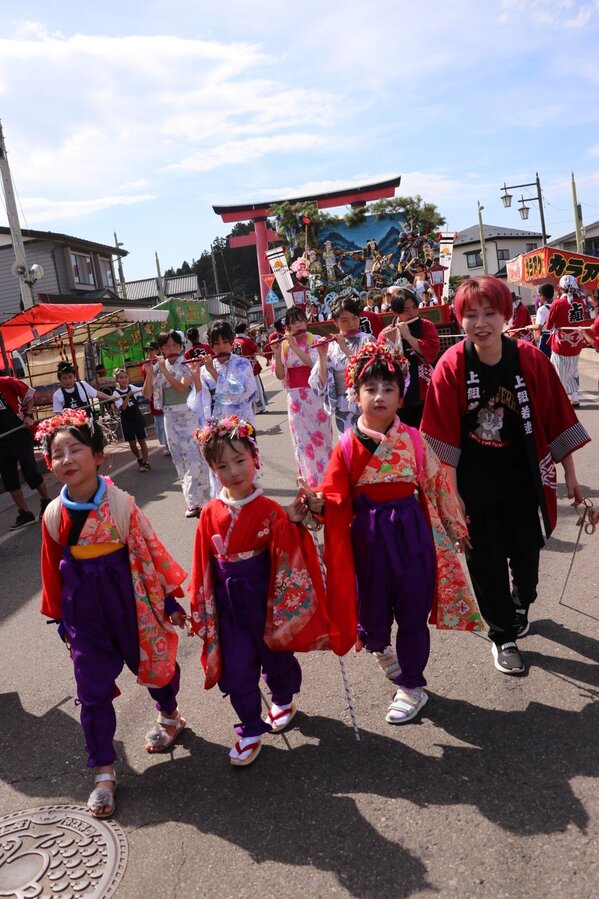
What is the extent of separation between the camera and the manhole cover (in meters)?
2.37

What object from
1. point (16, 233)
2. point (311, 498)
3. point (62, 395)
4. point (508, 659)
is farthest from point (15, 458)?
point (16, 233)

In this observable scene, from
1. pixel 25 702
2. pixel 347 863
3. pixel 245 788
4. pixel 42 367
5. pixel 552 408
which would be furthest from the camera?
pixel 42 367

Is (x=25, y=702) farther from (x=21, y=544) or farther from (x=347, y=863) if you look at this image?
(x=21, y=544)

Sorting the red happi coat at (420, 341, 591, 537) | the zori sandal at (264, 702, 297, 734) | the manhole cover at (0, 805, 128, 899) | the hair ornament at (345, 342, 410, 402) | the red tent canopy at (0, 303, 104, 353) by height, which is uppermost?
the red tent canopy at (0, 303, 104, 353)

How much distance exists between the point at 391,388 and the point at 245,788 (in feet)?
5.81

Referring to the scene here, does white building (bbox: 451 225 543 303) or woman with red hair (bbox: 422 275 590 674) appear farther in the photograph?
white building (bbox: 451 225 543 303)

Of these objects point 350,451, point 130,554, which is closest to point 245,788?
point 130,554

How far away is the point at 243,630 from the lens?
2.96 metres

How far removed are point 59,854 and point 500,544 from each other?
2340mm

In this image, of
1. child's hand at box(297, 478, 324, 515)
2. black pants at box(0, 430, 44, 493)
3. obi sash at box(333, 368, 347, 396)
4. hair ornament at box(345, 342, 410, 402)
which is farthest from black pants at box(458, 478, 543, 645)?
black pants at box(0, 430, 44, 493)

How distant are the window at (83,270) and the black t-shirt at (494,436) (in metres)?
28.6

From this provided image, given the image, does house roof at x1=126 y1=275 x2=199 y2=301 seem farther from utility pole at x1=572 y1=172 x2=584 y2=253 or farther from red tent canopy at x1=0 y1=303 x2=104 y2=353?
red tent canopy at x1=0 y1=303 x2=104 y2=353

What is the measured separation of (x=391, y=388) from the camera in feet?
9.96

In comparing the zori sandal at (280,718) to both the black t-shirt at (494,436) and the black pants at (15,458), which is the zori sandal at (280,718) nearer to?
the black t-shirt at (494,436)
